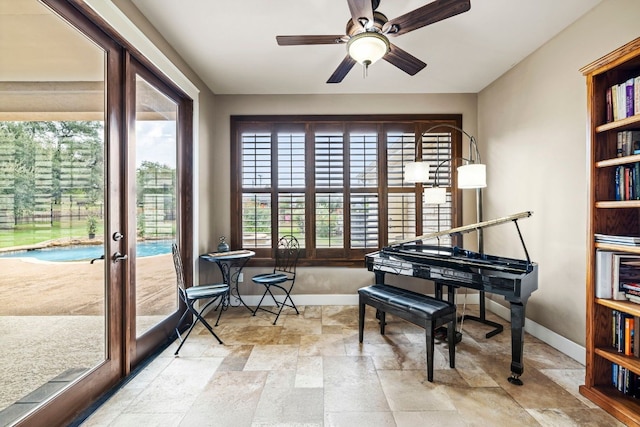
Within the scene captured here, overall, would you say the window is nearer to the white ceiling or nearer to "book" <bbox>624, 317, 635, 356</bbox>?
the white ceiling

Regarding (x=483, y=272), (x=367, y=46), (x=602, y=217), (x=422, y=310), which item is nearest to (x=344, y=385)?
(x=422, y=310)

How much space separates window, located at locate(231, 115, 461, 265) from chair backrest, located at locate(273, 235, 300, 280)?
10 centimetres

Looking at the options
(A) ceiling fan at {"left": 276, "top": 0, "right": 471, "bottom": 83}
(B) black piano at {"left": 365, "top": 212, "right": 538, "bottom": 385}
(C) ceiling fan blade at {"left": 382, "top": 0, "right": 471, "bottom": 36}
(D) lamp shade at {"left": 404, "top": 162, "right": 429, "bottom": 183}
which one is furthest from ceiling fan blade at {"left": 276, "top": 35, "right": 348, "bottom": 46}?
(B) black piano at {"left": 365, "top": 212, "right": 538, "bottom": 385}

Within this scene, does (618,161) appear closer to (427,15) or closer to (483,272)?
(483,272)

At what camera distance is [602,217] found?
1904 millimetres

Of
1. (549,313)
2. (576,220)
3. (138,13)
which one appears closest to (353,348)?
(549,313)

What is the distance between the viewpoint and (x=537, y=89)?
2.86 metres

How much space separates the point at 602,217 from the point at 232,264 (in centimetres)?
372

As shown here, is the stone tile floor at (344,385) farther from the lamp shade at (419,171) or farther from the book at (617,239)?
the lamp shade at (419,171)

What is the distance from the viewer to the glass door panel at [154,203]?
2.45 meters

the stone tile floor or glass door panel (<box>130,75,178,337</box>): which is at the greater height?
glass door panel (<box>130,75,178,337</box>)

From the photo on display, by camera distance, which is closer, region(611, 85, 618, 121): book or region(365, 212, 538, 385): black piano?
region(611, 85, 618, 121): book

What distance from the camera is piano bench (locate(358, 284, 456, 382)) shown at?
219 centimetres

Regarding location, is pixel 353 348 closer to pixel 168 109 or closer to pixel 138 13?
pixel 168 109
